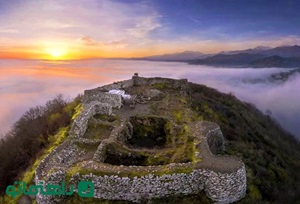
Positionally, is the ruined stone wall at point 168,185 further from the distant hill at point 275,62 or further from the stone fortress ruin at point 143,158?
the distant hill at point 275,62

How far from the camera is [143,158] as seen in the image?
20.9 m

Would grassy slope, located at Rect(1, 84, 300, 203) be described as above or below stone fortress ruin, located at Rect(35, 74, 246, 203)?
below

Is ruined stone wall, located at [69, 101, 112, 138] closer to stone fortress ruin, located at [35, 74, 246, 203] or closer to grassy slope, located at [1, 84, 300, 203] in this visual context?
stone fortress ruin, located at [35, 74, 246, 203]

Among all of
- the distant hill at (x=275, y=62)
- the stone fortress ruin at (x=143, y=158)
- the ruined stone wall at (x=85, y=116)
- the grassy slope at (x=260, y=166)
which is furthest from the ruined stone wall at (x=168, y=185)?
the distant hill at (x=275, y=62)

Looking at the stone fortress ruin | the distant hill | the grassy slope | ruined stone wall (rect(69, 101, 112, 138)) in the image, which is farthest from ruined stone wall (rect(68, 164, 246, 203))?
the distant hill

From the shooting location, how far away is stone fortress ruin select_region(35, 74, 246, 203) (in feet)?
56.7

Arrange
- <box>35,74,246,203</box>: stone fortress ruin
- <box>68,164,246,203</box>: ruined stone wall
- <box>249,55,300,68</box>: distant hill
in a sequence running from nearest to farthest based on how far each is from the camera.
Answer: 1. <box>68,164,246,203</box>: ruined stone wall
2. <box>35,74,246,203</box>: stone fortress ruin
3. <box>249,55,300,68</box>: distant hill

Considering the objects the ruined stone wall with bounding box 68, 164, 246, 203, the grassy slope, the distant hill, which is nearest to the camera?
the ruined stone wall with bounding box 68, 164, 246, 203

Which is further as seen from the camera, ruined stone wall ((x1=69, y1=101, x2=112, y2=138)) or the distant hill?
the distant hill

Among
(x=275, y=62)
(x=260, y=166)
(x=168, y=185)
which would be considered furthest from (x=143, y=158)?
(x=275, y=62)

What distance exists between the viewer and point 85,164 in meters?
18.3

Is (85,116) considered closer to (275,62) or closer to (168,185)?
(168,185)

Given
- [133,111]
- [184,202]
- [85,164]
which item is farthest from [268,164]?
[85,164]

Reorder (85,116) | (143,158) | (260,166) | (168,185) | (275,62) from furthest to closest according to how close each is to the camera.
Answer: (275,62) < (260,166) < (85,116) < (143,158) < (168,185)
